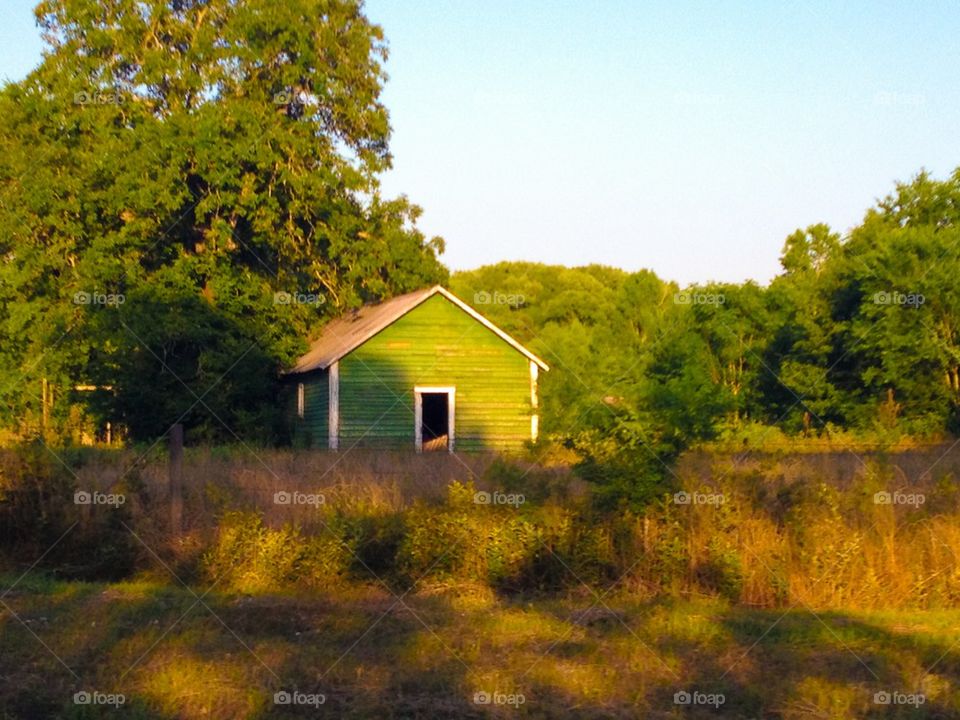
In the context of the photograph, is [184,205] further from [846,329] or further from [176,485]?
[176,485]

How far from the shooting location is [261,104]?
39.3 metres

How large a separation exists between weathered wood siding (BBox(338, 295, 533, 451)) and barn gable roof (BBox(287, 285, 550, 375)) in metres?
0.23

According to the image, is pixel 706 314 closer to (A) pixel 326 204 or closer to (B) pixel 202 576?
(A) pixel 326 204

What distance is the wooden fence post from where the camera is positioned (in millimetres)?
14367

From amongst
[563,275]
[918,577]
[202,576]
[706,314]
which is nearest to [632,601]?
[918,577]

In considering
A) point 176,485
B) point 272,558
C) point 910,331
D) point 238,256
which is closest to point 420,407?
point 238,256

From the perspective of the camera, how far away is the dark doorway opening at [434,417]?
37.8 meters

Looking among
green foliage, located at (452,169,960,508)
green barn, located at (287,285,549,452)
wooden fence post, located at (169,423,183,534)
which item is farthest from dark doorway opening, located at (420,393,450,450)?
wooden fence post, located at (169,423,183,534)

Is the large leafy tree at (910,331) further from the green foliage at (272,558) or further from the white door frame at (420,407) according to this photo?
the green foliage at (272,558)

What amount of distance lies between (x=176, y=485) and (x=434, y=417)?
2492cm

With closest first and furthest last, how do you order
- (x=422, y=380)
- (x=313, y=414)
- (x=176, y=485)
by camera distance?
(x=176, y=485), (x=422, y=380), (x=313, y=414)

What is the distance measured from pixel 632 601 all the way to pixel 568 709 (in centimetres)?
391

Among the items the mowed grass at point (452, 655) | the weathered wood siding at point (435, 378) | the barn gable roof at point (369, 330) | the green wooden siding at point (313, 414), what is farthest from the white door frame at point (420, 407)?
the mowed grass at point (452, 655)

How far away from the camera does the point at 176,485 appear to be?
1455 centimetres
